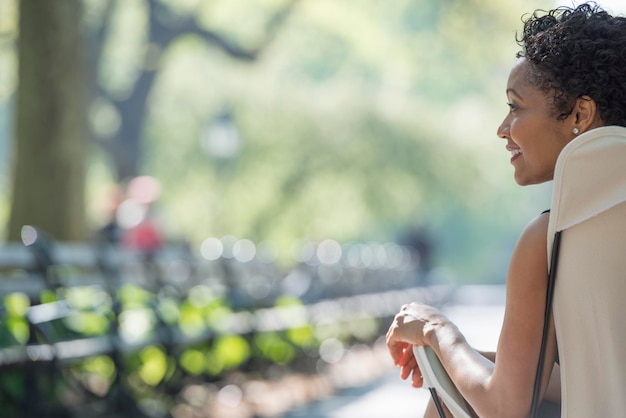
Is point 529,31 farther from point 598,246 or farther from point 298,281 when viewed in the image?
point 298,281

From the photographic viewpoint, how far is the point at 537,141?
274cm

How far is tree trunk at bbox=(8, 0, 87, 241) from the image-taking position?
12.2 meters

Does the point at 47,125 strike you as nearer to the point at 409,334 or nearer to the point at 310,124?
the point at 409,334

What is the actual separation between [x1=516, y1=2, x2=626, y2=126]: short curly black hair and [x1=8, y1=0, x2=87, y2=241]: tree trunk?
9.94 m

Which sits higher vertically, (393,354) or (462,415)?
(393,354)

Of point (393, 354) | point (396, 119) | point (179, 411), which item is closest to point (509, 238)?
point (396, 119)

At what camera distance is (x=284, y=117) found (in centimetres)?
3503

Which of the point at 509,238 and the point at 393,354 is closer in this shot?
the point at 393,354

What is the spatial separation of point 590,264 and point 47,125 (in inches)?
407

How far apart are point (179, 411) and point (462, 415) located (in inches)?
201

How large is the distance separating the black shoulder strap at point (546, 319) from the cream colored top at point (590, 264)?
1 cm

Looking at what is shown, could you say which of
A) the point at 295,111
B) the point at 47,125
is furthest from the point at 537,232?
the point at 295,111

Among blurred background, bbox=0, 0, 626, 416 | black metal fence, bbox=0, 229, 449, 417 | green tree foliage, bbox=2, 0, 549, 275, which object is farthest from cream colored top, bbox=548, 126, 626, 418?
green tree foliage, bbox=2, 0, 549, 275

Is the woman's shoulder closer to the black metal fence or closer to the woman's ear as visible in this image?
the woman's ear
